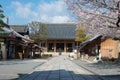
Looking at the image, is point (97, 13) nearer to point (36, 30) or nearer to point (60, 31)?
point (36, 30)

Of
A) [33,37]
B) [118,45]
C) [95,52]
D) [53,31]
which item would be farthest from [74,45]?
[118,45]

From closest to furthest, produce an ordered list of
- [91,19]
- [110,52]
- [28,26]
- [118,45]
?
1. [91,19]
2. [118,45]
3. [110,52]
4. [28,26]

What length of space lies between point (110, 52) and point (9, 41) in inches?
678

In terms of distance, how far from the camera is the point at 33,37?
3524 inches

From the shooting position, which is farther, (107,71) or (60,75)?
(107,71)

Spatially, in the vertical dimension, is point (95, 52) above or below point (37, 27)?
below

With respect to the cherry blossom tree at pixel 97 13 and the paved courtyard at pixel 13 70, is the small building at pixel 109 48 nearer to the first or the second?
Answer: the paved courtyard at pixel 13 70

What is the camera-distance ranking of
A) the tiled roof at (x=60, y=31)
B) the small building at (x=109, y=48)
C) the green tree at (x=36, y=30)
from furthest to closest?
the tiled roof at (x=60, y=31)
the green tree at (x=36, y=30)
the small building at (x=109, y=48)

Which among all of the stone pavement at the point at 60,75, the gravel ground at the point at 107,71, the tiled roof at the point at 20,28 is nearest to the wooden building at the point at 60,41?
the tiled roof at the point at 20,28

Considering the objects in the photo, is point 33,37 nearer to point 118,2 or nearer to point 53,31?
point 53,31

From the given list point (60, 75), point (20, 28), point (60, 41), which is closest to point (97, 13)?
point (60, 75)

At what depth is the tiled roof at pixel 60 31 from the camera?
11388cm

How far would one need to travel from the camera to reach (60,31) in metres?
117

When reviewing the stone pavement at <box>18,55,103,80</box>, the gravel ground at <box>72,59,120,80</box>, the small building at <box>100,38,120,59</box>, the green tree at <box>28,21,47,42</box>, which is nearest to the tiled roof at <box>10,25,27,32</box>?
the green tree at <box>28,21,47,42</box>
